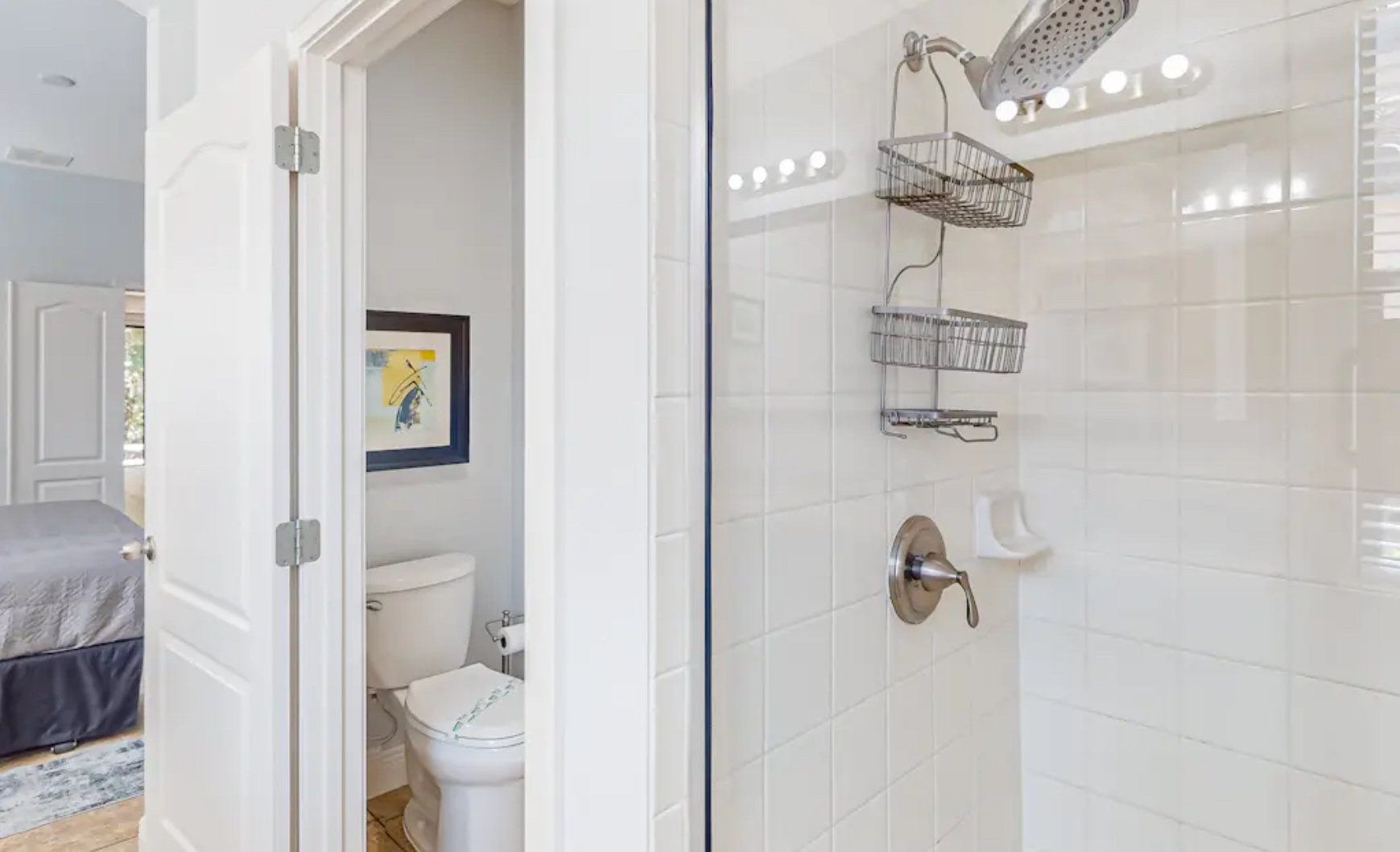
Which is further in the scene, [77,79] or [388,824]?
[77,79]

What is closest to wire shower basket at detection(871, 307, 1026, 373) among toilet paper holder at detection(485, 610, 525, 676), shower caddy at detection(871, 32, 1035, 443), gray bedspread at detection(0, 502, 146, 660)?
shower caddy at detection(871, 32, 1035, 443)

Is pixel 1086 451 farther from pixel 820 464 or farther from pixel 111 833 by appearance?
pixel 111 833

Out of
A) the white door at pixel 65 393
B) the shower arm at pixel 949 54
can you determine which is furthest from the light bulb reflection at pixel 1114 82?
the white door at pixel 65 393

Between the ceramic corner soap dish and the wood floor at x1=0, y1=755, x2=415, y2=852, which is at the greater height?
the ceramic corner soap dish

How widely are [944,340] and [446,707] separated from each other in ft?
4.91

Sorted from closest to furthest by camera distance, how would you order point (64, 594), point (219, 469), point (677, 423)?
point (677, 423)
point (219, 469)
point (64, 594)

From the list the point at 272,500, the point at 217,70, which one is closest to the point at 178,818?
the point at 272,500

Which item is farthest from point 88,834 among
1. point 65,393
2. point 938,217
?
point 65,393

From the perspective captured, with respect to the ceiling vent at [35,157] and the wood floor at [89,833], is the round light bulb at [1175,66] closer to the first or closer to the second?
the wood floor at [89,833]

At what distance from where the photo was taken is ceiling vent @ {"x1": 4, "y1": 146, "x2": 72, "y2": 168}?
4.14m

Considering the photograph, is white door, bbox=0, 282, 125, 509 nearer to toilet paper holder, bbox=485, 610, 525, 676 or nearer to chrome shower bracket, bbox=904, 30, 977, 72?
toilet paper holder, bbox=485, 610, 525, 676

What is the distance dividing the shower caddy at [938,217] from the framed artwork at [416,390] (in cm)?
172

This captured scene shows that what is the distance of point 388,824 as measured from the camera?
2.35 metres

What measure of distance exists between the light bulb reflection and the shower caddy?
0.22m
